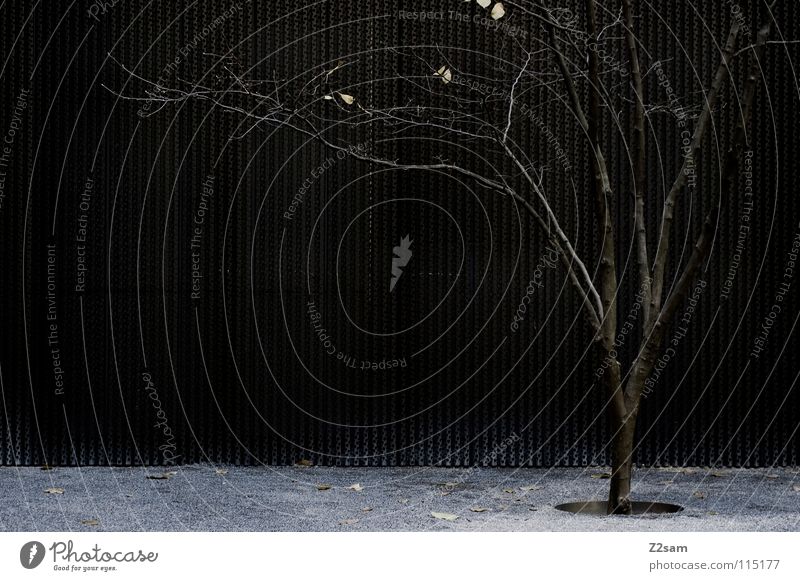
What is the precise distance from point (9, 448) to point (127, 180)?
7.20 feet

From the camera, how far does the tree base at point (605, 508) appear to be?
6883 mm

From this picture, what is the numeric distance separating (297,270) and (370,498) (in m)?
2.00

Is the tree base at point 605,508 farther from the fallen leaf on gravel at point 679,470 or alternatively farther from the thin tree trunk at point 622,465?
the fallen leaf on gravel at point 679,470

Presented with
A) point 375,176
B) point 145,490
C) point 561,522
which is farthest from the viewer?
point 375,176

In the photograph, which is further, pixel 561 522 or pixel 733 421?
pixel 733 421

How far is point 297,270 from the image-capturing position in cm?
854

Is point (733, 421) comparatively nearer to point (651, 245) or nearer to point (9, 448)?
point (651, 245)

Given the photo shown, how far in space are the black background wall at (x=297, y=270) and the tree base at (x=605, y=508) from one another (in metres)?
1.47

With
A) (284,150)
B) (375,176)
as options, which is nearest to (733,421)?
(375,176)

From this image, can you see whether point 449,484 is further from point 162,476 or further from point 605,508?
point 162,476

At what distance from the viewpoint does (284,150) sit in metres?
8.52

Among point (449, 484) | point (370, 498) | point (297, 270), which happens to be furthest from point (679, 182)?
point (297, 270)

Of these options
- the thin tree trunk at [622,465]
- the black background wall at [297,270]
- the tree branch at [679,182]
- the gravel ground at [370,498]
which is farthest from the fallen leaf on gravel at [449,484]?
the tree branch at [679,182]

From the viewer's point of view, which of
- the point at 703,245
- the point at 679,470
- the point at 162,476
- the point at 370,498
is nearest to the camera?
the point at 703,245
